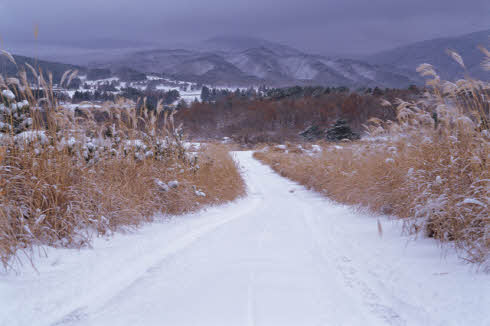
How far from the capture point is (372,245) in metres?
3.11

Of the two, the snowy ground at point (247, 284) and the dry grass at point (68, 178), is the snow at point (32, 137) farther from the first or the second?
the snowy ground at point (247, 284)

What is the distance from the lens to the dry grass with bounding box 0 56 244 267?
2492 mm

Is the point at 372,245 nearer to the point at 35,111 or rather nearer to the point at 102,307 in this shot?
the point at 102,307

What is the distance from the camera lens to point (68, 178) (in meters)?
2.92

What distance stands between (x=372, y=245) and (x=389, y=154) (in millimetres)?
2278

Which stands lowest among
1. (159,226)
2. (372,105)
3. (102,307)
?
(159,226)

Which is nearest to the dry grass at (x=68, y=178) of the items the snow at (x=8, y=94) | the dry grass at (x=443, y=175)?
the snow at (x=8, y=94)

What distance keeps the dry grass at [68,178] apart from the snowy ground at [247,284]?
0.23 m

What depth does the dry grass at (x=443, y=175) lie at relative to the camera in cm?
237

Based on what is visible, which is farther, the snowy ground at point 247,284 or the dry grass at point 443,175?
the dry grass at point 443,175

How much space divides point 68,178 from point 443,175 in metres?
3.79

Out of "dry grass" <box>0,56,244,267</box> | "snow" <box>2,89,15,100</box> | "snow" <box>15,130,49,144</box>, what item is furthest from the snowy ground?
"snow" <box>2,89,15,100</box>

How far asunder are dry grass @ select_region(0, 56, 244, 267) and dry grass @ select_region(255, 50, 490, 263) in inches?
117

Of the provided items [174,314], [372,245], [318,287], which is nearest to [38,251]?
[174,314]
